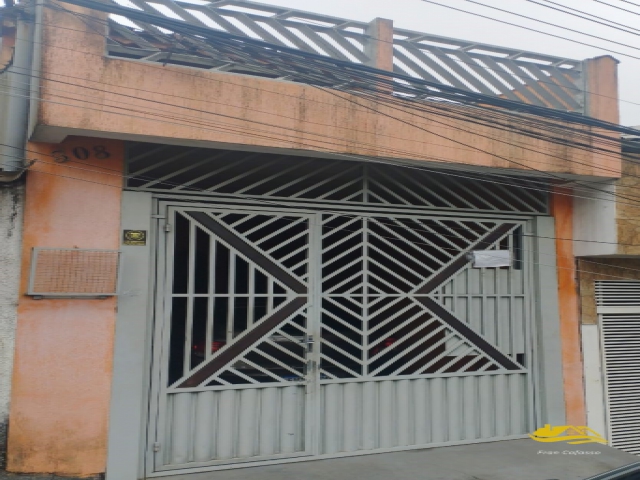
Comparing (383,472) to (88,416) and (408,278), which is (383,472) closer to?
(408,278)

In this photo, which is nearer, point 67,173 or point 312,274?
point 67,173

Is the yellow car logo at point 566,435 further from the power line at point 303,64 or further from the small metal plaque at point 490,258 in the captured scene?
the power line at point 303,64

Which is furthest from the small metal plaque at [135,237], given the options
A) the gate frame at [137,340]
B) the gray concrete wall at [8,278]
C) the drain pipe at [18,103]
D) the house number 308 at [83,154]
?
the drain pipe at [18,103]

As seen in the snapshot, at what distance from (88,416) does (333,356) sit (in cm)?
252

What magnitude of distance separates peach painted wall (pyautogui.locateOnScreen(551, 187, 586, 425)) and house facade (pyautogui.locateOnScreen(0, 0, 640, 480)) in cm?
3

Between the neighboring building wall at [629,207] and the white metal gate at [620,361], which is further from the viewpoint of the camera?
the white metal gate at [620,361]

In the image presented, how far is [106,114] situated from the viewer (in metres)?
4.95

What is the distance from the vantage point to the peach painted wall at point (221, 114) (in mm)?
4848

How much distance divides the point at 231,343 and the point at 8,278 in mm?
2070

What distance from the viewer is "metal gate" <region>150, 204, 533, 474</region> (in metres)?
5.79

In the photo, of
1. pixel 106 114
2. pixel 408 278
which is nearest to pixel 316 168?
pixel 408 278

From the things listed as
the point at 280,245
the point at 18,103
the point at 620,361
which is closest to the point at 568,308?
the point at 620,361

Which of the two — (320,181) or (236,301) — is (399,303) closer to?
(320,181)

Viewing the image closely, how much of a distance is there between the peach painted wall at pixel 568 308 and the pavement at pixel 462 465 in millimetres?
563
